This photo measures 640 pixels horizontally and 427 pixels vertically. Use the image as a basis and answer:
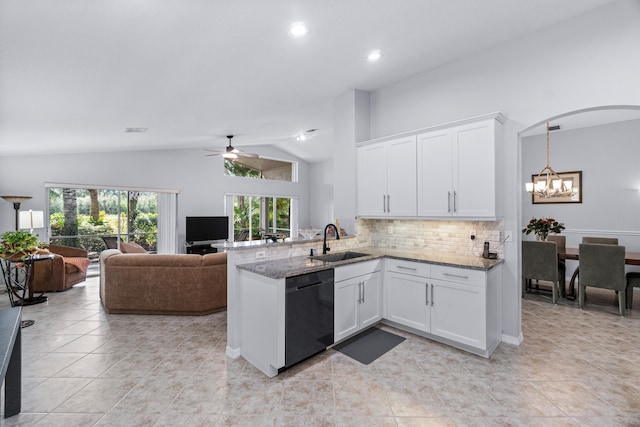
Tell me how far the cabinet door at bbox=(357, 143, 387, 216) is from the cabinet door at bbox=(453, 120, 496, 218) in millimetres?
873

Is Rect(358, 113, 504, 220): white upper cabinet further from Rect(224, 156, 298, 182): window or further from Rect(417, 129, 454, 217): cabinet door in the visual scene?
Rect(224, 156, 298, 182): window

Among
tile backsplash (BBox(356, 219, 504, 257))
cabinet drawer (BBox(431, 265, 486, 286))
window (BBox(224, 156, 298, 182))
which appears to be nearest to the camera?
cabinet drawer (BBox(431, 265, 486, 286))

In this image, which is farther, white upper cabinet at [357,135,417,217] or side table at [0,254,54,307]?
side table at [0,254,54,307]

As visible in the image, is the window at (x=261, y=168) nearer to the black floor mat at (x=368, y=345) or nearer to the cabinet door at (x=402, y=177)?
the cabinet door at (x=402, y=177)

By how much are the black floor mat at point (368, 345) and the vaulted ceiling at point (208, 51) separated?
113 inches

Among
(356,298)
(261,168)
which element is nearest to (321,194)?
(261,168)

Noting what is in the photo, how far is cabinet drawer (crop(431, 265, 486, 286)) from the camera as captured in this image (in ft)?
8.91

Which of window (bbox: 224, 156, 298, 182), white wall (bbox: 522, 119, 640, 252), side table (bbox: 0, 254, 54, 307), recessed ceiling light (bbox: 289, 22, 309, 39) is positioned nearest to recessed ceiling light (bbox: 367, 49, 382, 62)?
recessed ceiling light (bbox: 289, 22, 309, 39)

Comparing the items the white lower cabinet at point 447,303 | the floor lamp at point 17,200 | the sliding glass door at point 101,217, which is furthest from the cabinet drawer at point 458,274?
the floor lamp at point 17,200

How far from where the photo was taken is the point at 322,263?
291 cm

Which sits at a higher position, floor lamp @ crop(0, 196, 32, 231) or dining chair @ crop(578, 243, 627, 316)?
floor lamp @ crop(0, 196, 32, 231)

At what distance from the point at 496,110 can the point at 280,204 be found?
22.8ft

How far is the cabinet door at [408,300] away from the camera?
3.09 meters

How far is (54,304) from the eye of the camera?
4422 millimetres
